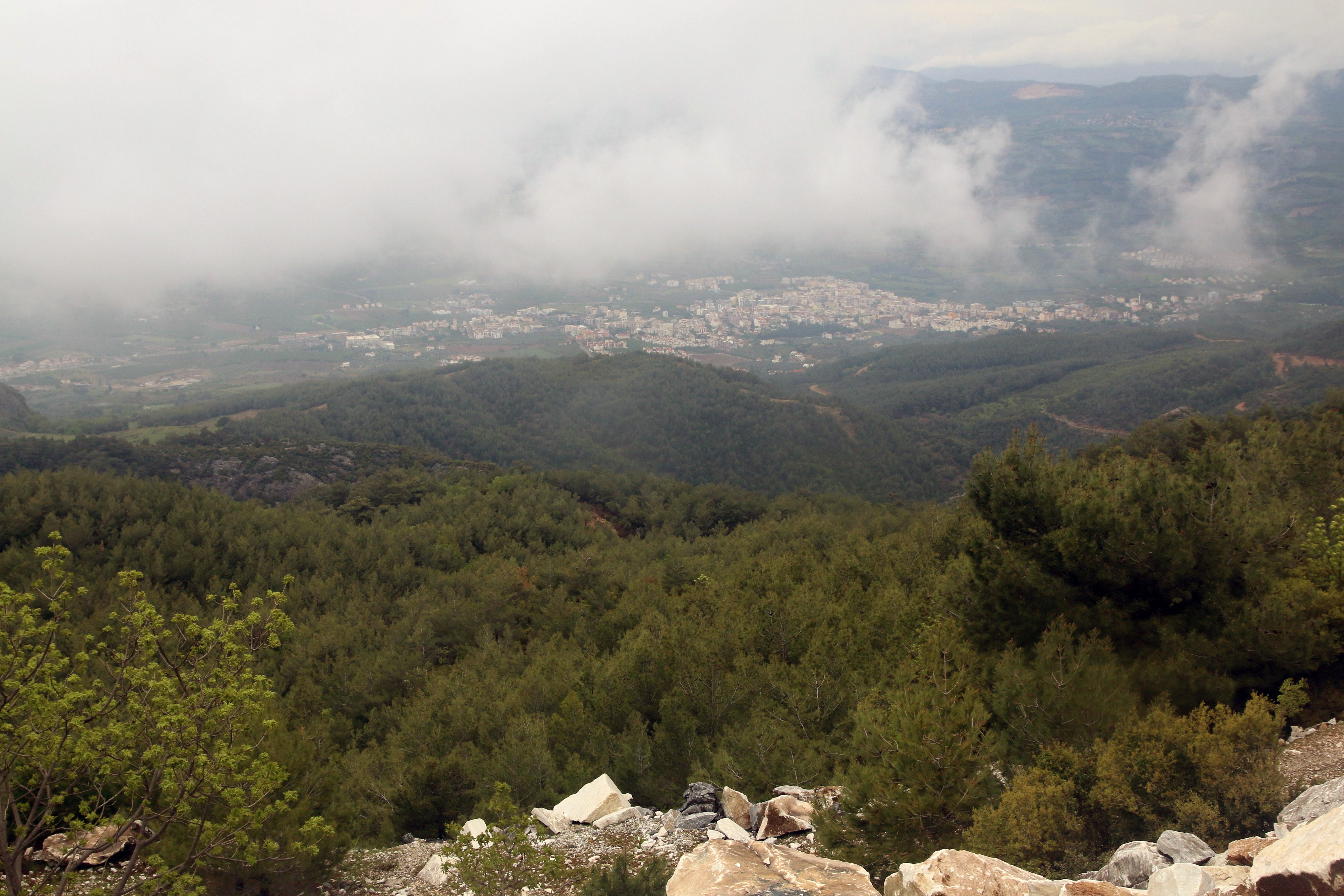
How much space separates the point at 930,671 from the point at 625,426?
94.9 metres

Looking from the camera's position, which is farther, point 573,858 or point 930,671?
point 930,671

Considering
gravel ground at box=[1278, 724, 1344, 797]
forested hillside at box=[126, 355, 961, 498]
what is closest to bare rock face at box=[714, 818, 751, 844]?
gravel ground at box=[1278, 724, 1344, 797]

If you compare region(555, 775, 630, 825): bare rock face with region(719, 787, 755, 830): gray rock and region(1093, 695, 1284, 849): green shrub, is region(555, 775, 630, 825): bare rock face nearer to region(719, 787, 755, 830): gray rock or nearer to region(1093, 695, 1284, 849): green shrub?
region(719, 787, 755, 830): gray rock

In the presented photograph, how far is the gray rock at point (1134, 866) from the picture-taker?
6.23 meters

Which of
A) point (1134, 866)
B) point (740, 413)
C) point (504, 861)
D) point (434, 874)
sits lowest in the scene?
point (740, 413)

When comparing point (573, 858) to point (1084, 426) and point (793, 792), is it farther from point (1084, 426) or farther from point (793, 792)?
point (1084, 426)

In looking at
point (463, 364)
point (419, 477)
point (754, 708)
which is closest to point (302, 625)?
point (754, 708)

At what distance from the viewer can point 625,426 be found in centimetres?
10494

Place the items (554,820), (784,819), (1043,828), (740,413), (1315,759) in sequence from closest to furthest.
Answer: (1043,828), (1315,759), (784,819), (554,820), (740,413)

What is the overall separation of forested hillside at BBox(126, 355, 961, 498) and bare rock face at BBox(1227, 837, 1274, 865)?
82.2 metres

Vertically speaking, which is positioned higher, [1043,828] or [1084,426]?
[1043,828]

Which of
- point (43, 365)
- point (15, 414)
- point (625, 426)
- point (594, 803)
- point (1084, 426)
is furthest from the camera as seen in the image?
point (43, 365)

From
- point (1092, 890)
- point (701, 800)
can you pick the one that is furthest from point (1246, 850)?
point (701, 800)

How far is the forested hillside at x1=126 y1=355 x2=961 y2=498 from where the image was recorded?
305 ft
